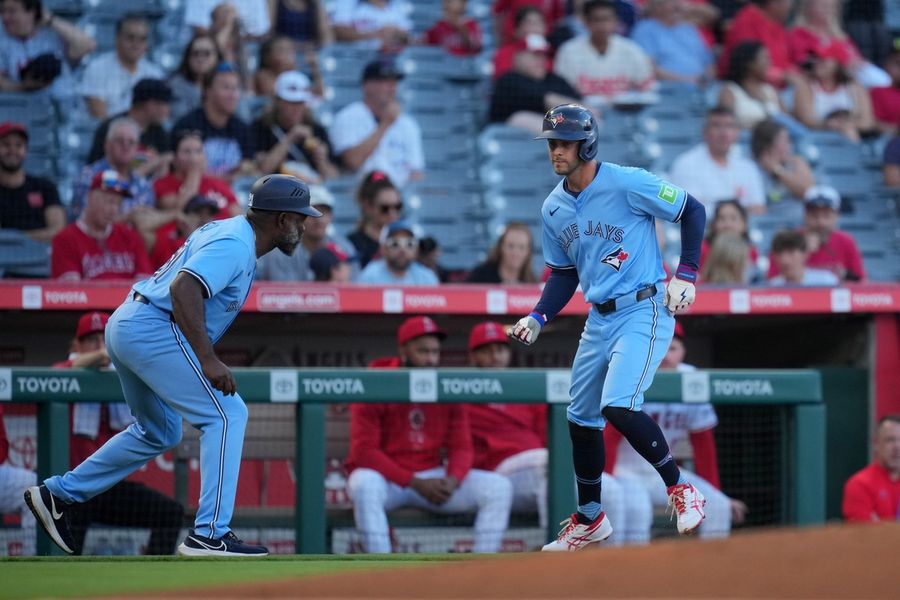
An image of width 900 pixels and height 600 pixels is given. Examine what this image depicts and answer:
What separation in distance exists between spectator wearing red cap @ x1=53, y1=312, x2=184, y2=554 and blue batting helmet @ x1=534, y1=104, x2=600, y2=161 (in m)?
2.50

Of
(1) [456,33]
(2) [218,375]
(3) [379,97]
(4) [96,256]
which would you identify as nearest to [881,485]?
(2) [218,375]

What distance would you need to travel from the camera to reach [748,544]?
392 centimetres

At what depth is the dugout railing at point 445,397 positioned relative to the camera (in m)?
6.16

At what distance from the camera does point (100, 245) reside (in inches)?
296

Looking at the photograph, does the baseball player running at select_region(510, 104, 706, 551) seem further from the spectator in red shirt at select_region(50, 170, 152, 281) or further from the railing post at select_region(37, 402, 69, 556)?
the spectator in red shirt at select_region(50, 170, 152, 281)

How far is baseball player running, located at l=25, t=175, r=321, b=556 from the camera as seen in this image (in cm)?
468

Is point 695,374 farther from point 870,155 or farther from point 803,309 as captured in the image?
point 870,155

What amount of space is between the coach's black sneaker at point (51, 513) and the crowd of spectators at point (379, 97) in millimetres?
2655

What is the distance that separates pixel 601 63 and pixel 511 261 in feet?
10.0

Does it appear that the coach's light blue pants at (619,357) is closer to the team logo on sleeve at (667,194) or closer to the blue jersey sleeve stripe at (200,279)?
the team logo on sleeve at (667,194)

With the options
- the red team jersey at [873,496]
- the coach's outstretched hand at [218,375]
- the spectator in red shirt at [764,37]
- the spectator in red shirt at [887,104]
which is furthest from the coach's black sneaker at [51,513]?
the spectator in red shirt at [887,104]

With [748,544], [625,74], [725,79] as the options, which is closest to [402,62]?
[625,74]

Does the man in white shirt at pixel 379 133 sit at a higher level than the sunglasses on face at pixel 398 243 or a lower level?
higher

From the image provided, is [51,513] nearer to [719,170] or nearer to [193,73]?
[193,73]
